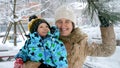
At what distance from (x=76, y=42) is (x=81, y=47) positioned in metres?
0.05

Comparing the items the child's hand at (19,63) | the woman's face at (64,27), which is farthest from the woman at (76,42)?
the child's hand at (19,63)

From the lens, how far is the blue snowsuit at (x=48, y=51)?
1921mm

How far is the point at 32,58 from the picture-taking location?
192cm

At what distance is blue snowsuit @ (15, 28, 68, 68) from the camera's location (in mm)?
1921

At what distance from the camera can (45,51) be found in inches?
76.4

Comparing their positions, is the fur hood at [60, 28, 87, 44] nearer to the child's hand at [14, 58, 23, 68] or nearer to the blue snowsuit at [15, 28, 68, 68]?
the blue snowsuit at [15, 28, 68, 68]

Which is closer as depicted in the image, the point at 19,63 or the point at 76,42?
the point at 19,63

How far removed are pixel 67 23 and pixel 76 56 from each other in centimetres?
24

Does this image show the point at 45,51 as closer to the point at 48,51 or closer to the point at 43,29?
the point at 48,51

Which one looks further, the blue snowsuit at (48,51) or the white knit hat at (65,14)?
the white knit hat at (65,14)

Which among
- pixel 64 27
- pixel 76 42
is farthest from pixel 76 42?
pixel 64 27

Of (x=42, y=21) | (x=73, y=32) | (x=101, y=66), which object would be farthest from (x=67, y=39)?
(x=101, y=66)

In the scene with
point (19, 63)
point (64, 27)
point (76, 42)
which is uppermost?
point (64, 27)

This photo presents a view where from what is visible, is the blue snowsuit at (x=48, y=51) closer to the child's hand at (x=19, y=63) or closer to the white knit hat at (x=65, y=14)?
the child's hand at (x=19, y=63)
